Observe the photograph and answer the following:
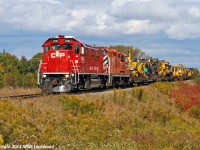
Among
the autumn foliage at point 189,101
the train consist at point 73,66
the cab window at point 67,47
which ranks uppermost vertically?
the cab window at point 67,47

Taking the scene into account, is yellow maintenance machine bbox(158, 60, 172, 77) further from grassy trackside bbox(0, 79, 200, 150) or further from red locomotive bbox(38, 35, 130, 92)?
grassy trackside bbox(0, 79, 200, 150)

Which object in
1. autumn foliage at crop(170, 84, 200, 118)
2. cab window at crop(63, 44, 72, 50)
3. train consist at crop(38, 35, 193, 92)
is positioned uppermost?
cab window at crop(63, 44, 72, 50)

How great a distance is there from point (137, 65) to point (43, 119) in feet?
112

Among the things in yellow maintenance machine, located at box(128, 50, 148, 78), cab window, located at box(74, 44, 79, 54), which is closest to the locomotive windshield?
cab window, located at box(74, 44, 79, 54)

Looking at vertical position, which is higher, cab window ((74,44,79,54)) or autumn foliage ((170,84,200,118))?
cab window ((74,44,79,54))

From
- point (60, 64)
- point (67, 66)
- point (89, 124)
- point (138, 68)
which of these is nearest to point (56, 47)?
point (60, 64)

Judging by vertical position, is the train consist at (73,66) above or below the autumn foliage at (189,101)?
above

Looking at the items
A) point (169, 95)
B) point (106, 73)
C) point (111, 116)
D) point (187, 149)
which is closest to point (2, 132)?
point (187, 149)

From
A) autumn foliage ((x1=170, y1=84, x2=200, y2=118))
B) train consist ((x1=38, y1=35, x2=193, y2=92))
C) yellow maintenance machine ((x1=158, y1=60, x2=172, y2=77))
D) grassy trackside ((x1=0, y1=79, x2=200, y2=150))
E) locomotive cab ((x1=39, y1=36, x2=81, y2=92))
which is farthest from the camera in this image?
yellow maintenance machine ((x1=158, y1=60, x2=172, y2=77))

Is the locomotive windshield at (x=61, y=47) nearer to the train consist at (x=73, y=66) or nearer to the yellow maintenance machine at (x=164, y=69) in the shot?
the train consist at (x=73, y=66)

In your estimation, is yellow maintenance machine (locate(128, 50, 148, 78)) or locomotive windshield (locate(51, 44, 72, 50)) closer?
locomotive windshield (locate(51, 44, 72, 50))

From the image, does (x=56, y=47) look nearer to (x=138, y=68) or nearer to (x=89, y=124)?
(x=89, y=124)

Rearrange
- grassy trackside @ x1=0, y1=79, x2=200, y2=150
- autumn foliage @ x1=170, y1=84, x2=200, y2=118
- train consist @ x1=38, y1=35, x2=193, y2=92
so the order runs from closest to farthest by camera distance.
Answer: grassy trackside @ x1=0, y1=79, x2=200, y2=150
train consist @ x1=38, y1=35, x2=193, y2=92
autumn foliage @ x1=170, y1=84, x2=200, y2=118

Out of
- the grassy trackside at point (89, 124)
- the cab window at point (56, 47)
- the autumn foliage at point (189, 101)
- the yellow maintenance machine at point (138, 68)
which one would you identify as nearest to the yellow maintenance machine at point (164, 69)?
the yellow maintenance machine at point (138, 68)
